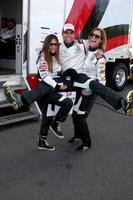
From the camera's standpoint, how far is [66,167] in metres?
4.86

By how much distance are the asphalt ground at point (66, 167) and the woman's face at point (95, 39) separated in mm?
1481

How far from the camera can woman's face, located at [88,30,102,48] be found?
17.2 feet

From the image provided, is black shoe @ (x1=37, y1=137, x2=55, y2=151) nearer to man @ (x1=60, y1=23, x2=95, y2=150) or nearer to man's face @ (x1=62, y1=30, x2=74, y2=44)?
man @ (x1=60, y1=23, x2=95, y2=150)

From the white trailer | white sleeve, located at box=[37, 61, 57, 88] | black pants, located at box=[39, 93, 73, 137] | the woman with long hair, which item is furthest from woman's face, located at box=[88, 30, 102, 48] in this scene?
the white trailer

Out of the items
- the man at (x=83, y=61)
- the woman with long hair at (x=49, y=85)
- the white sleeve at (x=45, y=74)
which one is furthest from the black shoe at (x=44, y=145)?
the white sleeve at (x=45, y=74)

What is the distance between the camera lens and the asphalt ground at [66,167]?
4.10m

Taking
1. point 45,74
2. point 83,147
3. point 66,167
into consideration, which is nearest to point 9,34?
point 45,74

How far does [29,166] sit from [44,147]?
0.68 m

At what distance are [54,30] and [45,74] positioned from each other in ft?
8.48

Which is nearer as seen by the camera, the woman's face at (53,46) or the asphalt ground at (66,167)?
the asphalt ground at (66,167)

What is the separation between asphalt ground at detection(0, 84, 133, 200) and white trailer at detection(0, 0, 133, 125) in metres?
0.88

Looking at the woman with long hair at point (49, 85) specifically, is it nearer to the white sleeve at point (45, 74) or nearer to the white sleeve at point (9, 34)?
the white sleeve at point (45, 74)

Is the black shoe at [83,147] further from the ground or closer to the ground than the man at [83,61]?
closer to the ground

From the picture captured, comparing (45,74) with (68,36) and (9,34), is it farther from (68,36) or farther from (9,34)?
(9,34)
